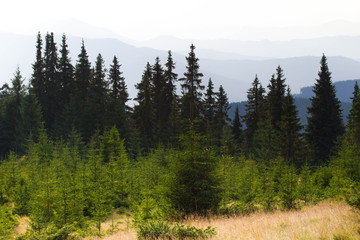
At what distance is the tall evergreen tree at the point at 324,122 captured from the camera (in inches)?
1576

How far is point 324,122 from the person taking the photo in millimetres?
40719

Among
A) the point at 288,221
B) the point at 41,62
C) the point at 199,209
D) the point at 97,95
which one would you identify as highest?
the point at 41,62

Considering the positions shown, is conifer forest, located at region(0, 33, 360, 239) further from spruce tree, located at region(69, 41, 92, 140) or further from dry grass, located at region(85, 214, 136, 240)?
dry grass, located at region(85, 214, 136, 240)

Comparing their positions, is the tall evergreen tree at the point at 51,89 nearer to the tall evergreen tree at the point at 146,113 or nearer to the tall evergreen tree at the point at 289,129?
the tall evergreen tree at the point at 146,113

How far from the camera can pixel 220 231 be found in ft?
24.0

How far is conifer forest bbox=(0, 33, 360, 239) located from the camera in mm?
11539

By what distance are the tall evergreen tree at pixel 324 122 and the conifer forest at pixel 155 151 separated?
0.51 ft

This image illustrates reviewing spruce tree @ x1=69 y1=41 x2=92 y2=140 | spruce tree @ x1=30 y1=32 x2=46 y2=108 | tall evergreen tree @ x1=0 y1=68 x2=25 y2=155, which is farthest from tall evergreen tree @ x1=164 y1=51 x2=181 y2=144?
spruce tree @ x1=30 y1=32 x2=46 y2=108

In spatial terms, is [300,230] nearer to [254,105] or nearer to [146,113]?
[146,113]

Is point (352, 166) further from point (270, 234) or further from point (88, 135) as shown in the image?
point (88, 135)

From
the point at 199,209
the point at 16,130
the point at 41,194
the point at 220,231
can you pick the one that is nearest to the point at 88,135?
the point at 16,130

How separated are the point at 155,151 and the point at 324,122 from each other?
26.6m

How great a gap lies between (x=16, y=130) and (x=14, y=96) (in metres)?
10.2

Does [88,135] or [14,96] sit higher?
[14,96]
